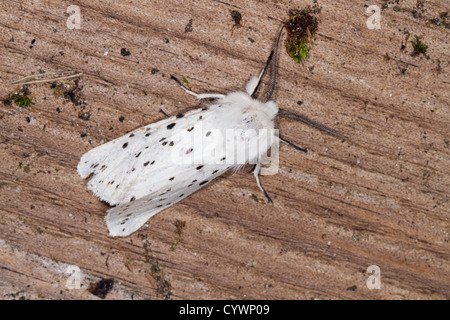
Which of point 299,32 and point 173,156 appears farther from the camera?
point 299,32

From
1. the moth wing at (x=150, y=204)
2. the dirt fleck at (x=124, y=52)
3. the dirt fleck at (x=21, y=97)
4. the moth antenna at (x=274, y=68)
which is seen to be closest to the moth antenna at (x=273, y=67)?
the moth antenna at (x=274, y=68)

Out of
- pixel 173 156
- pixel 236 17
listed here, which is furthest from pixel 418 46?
pixel 173 156

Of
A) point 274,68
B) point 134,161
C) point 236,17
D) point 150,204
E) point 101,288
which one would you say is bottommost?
point 101,288

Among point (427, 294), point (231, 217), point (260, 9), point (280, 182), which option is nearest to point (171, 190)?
point (231, 217)

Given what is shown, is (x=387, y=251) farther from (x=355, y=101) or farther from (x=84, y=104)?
(x=84, y=104)

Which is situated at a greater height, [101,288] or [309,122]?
[309,122]

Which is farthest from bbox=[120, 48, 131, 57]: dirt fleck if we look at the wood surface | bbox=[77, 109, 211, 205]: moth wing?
bbox=[77, 109, 211, 205]: moth wing

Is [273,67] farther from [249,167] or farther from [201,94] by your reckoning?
[249,167]
